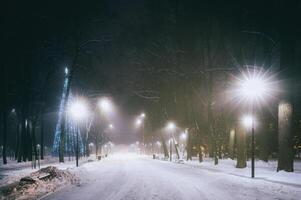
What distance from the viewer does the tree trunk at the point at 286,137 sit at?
2453 centimetres

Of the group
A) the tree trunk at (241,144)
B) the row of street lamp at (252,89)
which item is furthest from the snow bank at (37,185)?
the tree trunk at (241,144)

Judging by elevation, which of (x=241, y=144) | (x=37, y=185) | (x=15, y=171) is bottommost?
(x=15, y=171)

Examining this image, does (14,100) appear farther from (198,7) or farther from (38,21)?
(198,7)

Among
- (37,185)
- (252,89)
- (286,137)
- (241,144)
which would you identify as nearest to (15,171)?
(37,185)

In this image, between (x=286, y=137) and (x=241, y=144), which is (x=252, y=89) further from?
(x=241, y=144)

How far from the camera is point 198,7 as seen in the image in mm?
37438

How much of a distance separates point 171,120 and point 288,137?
115 feet

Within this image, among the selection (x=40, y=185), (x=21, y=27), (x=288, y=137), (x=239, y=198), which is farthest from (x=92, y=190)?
(x=21, y=27)

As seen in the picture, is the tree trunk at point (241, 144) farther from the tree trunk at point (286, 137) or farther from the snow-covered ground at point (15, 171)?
the snow-covered ground at point (15, 171)

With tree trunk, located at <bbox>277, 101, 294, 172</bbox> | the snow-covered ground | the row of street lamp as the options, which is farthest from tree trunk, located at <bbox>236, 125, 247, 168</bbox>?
the snow-covered ground

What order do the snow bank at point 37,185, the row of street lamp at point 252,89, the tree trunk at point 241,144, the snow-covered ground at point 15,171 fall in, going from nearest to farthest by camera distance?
the snow bank at point 37,185 → the snow-covered ground at point 15,171 → the row of street lamp at point 252,89 → the tree trunk at point 241,144

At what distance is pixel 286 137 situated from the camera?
24.6 metres

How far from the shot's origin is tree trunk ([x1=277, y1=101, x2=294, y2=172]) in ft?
80.5

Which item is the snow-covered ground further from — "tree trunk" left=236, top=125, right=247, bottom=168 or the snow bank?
"tree trunk" left=236, top=125, right=247, bottom=168
